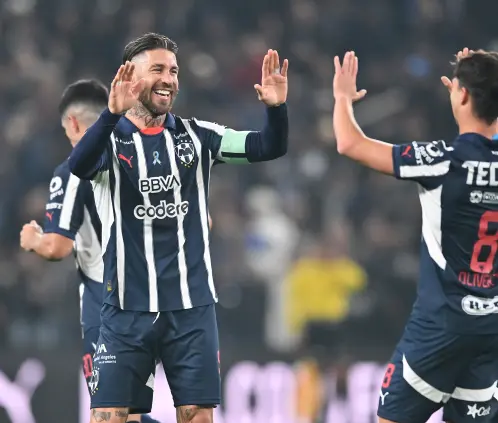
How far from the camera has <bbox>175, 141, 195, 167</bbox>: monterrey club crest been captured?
5.73m

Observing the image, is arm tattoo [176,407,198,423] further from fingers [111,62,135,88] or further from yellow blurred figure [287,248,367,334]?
yellow blurred figure [287,248,367,334]

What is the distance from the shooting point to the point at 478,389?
5.56 meters

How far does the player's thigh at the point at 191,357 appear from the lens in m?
5.66

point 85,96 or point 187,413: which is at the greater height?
point 85,96

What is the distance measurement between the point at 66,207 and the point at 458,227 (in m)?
2.11

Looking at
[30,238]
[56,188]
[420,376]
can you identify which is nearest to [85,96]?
[56,188]

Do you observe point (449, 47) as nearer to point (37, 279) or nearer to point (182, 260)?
point (37, 279)

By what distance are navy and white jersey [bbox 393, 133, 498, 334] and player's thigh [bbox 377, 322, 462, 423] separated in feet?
0.28

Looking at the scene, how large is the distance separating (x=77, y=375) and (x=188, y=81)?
5.18m

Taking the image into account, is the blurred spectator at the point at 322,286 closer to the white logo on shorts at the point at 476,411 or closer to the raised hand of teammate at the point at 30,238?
the raised hand of teammate at the point at 30,238

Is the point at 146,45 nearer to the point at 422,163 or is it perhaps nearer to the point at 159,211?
the point at 159,211

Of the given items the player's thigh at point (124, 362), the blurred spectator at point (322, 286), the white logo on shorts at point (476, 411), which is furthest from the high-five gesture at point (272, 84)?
the blurred spectator at point (322, 286)

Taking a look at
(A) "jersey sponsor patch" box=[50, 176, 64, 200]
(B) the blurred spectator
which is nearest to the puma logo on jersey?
(A) "jersey sponsor patch" box=[50, 176, 64, 200]

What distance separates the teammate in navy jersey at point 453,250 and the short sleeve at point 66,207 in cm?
166
